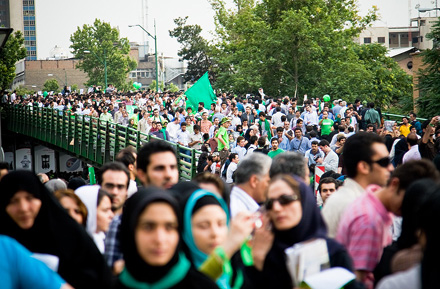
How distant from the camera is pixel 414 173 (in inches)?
194

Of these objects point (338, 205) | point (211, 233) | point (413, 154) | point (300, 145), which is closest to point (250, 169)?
point (338, 205)

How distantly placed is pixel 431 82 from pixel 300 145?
13.8 meters

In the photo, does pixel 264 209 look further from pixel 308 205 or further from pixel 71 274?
pixel 71 274

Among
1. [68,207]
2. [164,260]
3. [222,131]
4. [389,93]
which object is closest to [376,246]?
[164,260]

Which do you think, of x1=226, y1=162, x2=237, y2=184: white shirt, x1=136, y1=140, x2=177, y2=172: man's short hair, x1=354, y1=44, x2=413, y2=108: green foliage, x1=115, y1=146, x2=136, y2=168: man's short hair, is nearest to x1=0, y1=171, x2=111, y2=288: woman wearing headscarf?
x1=136, y1=140, x2=177, y2=172: man's short hair

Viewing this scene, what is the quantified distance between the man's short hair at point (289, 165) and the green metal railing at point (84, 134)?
13.4m

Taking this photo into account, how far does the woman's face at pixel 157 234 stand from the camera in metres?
3.77

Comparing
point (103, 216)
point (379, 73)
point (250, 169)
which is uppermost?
point (379, 73)

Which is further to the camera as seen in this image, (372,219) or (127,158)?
(127,158)

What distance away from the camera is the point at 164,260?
149 inches

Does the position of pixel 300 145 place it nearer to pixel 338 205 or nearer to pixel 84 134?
pixel 338 205

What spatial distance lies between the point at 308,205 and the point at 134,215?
117 cm

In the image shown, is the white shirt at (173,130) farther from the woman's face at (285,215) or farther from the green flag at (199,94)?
the woman's face at (285,215)

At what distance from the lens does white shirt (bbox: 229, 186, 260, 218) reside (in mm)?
5836
